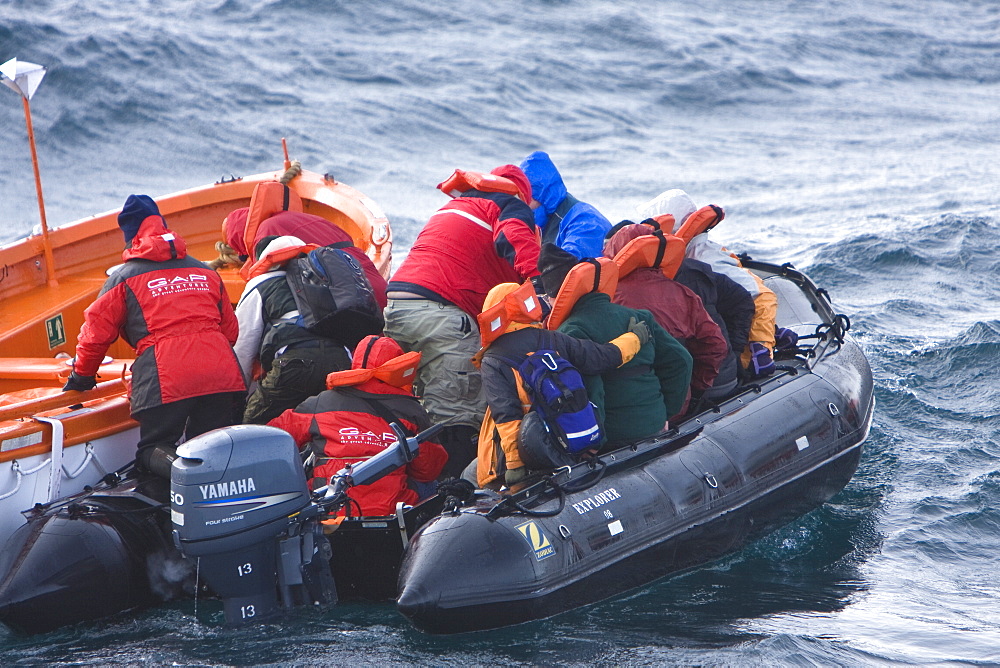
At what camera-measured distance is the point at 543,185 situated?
5.97 m

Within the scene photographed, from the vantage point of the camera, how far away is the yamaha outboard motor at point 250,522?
385 cm

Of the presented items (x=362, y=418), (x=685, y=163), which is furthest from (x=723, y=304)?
(x=685, y=163)

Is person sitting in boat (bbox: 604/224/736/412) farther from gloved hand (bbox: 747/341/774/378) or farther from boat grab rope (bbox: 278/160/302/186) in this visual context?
boat grab rope (bbox: 278/160/302/186)

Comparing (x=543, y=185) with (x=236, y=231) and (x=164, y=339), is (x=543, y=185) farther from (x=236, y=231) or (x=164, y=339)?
(x=164, y=339)

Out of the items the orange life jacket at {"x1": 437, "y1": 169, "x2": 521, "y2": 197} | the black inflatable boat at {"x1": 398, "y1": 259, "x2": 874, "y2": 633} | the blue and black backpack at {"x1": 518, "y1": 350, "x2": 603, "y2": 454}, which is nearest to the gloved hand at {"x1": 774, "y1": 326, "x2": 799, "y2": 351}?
the black inflatable boat at {"x1": 398, "y1": 259, "x2": 874, "y2": 633}

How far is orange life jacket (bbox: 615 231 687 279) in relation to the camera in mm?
4734

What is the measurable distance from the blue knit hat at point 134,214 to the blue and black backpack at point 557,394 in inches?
69.6

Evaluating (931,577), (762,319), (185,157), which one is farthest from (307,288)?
(185,157)

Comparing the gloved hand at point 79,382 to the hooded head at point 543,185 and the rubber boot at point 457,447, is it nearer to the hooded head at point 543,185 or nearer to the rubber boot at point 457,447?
the rubber boot at point 457,447

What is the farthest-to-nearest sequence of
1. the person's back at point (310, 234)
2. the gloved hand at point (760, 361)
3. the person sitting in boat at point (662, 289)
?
the gloved hand at point (760, 361), the person's back at point (310, 234), the person sitting in boat at point (662, 289)

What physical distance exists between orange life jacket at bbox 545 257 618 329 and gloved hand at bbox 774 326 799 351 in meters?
1.80

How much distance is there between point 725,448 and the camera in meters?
4.90

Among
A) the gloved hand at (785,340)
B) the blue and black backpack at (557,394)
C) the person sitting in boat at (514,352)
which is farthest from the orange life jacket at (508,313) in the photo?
the gloved hand at (785,340)

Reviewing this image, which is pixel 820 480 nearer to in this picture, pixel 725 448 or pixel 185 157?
pixel 725 448
